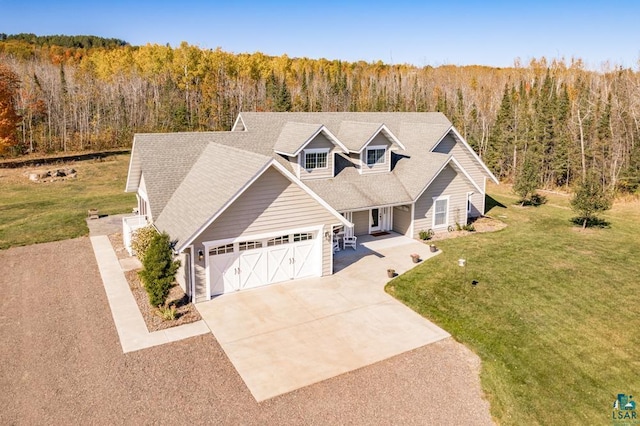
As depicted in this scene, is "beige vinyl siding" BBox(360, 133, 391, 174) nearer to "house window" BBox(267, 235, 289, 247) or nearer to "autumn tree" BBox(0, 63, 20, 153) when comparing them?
"house window" BBox(267, 235, 289, 247)

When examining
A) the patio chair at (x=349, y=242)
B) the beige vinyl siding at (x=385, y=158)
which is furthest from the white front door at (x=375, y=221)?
the patio chair at (x=349, y=242)

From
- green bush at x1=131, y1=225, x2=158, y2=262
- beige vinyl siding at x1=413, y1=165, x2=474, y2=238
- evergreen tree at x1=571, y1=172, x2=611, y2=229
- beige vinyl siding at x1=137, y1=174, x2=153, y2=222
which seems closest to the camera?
green bush at x1=131, y1=225, x2=158, y2=262

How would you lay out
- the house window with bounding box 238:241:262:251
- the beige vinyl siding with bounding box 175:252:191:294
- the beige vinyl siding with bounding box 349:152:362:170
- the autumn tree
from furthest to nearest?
the autumn tree
the beige vinyl siding with bounding box 349:152:362:170
the house window with bounding box 238:241:262:251
the beige vinyl siding with bounding box 175:252:191:294

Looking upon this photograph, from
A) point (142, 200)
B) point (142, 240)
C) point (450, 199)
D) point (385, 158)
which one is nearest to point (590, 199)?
point (450, 199)

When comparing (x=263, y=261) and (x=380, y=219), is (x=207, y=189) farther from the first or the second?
(x=380, y=219)

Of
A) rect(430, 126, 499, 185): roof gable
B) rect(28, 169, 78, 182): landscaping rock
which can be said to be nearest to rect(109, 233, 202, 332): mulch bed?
rect(430, 126, 499, 185): roof gable

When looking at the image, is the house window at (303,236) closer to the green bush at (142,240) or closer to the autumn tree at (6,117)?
the green bush at (142,240)

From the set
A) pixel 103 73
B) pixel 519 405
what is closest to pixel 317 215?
pixel 519 405
